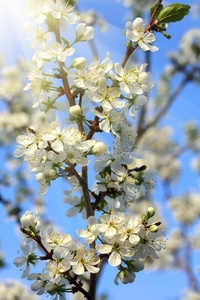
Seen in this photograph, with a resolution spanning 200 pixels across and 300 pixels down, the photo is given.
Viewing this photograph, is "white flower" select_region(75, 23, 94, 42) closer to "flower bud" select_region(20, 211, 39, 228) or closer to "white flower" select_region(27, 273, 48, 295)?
"flower bud" select_region(20, 211, 39, 228)

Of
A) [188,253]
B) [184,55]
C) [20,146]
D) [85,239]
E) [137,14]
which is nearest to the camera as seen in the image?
[85,239]

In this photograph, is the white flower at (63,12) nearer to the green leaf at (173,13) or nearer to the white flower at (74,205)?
the green leaf at (173,13)

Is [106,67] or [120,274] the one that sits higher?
[106,67]

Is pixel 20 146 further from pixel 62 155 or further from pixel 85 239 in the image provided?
pixel 85 239

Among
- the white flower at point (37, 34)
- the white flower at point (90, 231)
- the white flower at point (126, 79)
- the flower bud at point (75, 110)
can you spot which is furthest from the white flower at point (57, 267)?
the white flower at point (37, 34)

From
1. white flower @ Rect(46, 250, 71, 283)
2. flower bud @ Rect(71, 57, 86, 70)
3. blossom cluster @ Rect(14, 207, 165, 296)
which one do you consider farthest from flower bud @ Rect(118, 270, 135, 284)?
flower bud @ Rect(71, 57, 86, 70)

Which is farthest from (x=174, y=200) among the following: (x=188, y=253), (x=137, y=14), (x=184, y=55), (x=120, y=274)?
(x=120, y=274)
